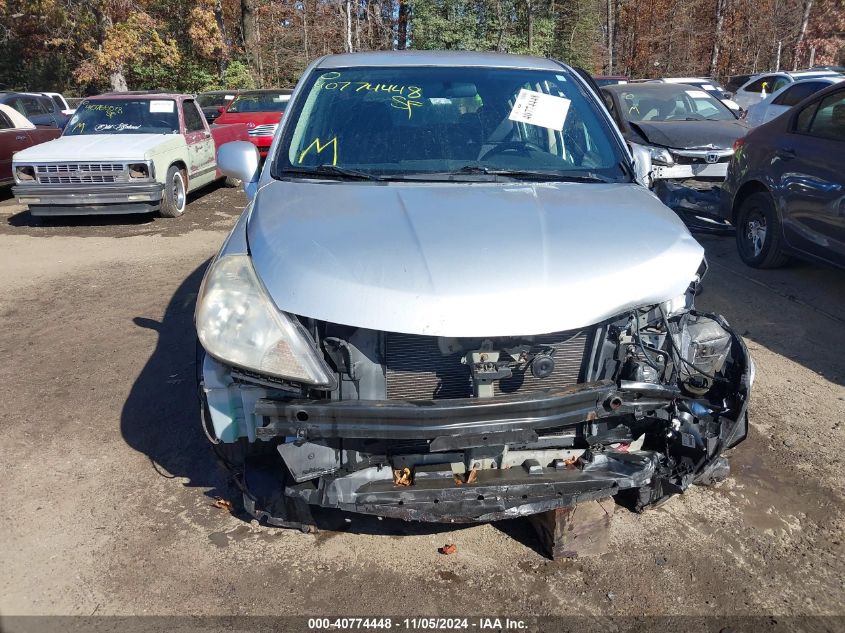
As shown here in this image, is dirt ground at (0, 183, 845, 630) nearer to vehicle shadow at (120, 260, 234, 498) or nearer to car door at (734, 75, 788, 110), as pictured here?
vehicle shadow at (120, 260, 234, 498)

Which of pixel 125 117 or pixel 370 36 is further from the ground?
pixel 370 36

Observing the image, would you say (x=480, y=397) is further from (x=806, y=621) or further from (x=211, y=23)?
(x=211, y=23)

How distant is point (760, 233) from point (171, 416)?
5.59 m

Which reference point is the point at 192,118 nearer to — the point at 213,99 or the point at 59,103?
the point at 59,103

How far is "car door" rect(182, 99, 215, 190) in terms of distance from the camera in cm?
1045

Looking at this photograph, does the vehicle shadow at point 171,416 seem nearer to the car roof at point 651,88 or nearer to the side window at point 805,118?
the side window at point 805,118

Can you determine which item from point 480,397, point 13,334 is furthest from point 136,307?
point 480,397

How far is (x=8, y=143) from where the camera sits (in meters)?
10.9

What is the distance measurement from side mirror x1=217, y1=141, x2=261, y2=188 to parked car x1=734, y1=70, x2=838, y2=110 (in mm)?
16290

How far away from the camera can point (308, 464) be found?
2471 mm

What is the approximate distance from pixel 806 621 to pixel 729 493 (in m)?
0.82

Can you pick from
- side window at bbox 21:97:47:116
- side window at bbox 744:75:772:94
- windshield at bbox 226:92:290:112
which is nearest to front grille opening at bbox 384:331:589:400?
windshield at bbox 226:92:290:112

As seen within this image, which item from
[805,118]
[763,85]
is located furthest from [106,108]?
[763,85]

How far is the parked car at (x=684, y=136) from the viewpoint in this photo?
7996 mm
